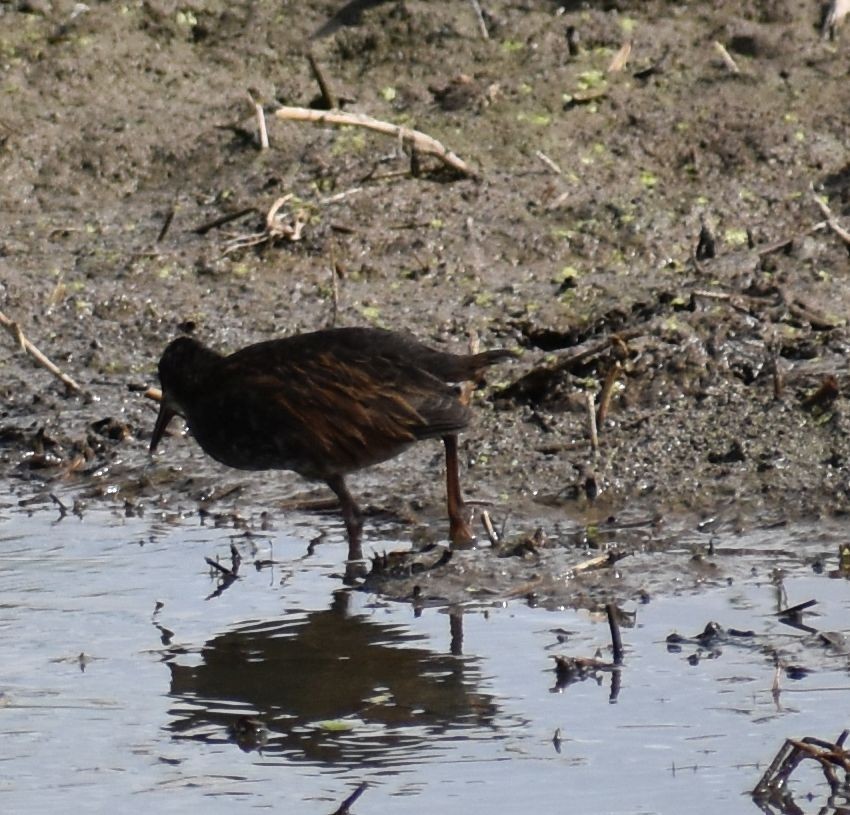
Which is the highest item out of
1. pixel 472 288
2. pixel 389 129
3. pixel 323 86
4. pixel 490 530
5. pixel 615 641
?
pixel 323 86

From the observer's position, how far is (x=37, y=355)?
29.3 feet

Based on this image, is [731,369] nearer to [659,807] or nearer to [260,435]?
[260,435]

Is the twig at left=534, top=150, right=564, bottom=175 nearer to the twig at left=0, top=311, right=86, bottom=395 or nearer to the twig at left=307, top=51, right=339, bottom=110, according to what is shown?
the twig at left=307, top=51, right=339, bottom=110

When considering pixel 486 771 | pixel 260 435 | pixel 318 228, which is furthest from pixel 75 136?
pixel 486 771

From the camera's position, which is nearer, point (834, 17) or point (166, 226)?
point (166, 226)

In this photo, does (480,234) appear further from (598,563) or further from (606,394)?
(598,563)

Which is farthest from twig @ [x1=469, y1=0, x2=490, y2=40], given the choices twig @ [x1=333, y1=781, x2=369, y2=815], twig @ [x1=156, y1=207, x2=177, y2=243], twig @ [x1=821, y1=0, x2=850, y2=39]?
twig @ [x1=333, y1=781, x2=369, y2=815]

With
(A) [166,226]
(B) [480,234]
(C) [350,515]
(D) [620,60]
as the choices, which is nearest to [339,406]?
(C) [350,515]

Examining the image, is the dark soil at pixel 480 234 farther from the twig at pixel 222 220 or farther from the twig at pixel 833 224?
the twig at pixel 833 224

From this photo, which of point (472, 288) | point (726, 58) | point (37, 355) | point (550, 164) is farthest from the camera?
point (726, 58)

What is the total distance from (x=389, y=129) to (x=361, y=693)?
4.94 meters

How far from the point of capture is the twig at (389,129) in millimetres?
10445

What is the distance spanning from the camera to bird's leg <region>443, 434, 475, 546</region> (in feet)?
24.7

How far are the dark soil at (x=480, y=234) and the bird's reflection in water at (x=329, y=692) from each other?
1.36 meters
